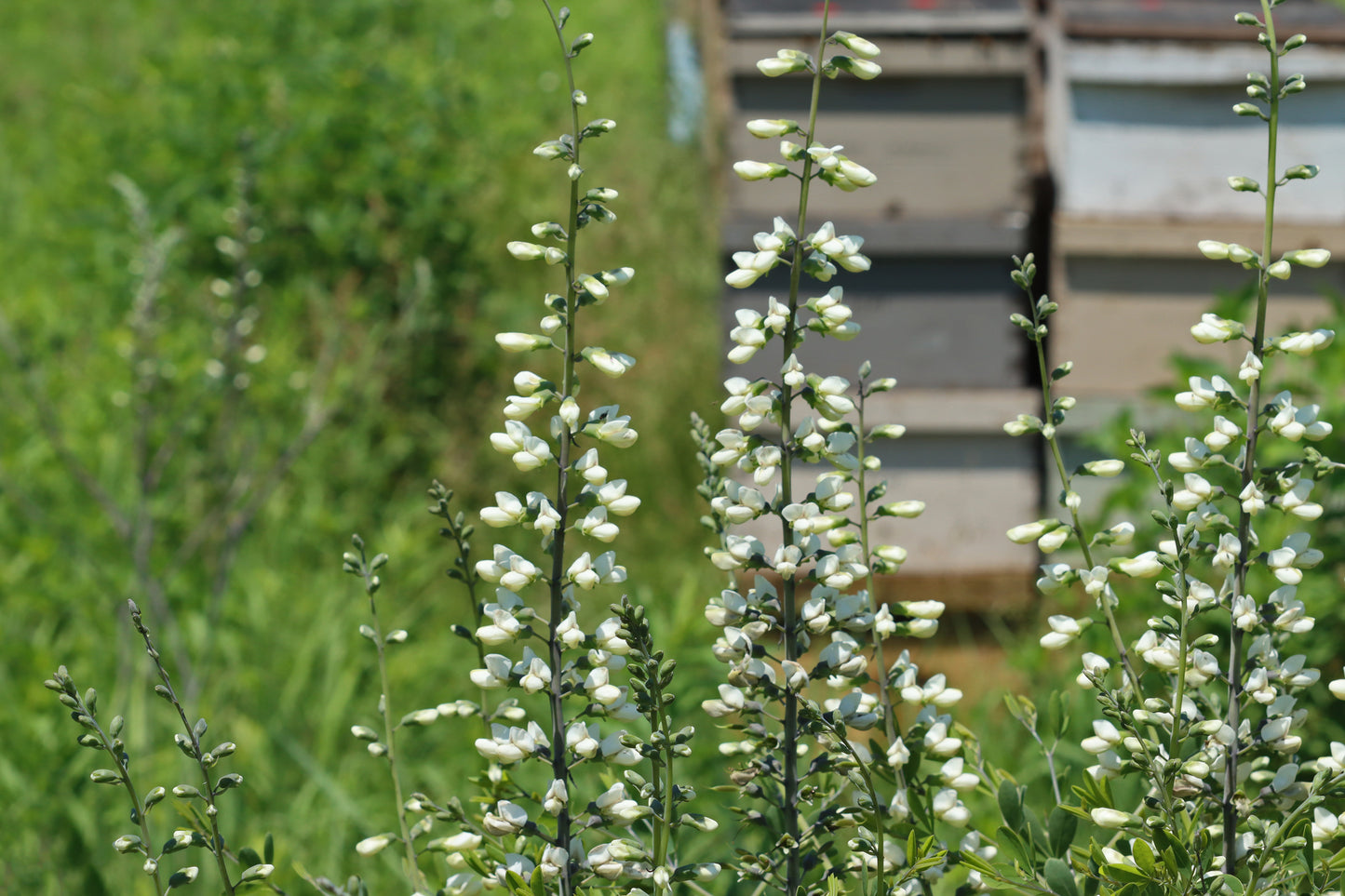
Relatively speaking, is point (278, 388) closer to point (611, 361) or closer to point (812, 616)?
point (611, 361)

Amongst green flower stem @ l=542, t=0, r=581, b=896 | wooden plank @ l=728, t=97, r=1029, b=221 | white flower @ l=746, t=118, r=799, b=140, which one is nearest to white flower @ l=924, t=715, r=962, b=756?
green flower stem @ l=542, t=0, r=581, b=896

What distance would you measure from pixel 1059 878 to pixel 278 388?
11.0 feet

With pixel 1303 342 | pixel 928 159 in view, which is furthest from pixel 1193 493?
pixel 928 159

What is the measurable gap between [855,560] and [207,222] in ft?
11.4

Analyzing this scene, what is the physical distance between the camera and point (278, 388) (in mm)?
3803

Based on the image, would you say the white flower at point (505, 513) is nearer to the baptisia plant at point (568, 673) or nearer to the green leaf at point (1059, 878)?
the baptisia plant at point (568, 673)

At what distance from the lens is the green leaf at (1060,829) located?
1.02 m

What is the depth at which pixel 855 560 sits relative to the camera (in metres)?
1.08

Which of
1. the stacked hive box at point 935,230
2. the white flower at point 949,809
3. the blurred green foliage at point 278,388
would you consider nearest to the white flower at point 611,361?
the white flower at point 949,809

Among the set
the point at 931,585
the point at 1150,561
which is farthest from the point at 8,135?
the point at 1150,561

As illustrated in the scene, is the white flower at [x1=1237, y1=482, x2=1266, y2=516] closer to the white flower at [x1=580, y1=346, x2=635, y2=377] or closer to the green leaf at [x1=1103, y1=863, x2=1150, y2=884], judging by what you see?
the green leaf at [x1=1103, y1=863, x2=1150, y2=884]

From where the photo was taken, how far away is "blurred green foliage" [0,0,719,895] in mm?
2580

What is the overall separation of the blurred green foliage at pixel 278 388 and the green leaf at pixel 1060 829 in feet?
3.86

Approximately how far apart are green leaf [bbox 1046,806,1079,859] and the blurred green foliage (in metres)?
1.18
